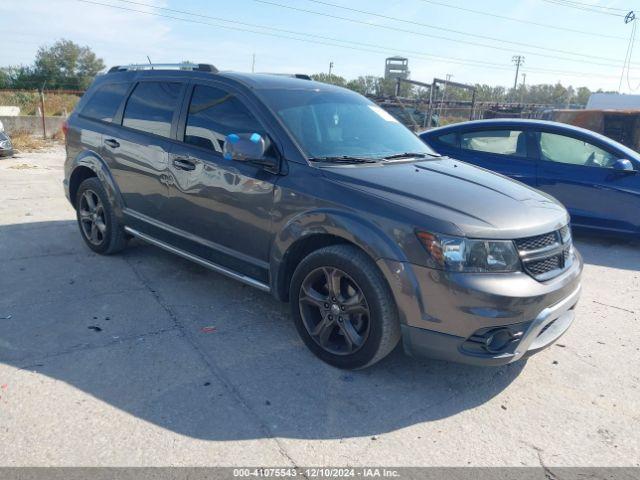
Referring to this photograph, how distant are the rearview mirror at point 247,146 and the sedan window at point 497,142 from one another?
471 cm

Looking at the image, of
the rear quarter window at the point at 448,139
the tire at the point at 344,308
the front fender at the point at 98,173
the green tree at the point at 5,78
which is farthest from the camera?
the green tree at the point at 5,78

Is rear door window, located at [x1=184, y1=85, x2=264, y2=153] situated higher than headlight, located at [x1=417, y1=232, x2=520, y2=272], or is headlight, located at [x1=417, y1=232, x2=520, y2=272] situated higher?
rear door window, located at [x1=184, y1=85, x2=264, y2=153]

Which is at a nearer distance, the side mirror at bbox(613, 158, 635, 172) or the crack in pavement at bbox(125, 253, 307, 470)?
the crack in pavement at bbox(125, 253, 307, 470)

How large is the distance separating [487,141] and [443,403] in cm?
515

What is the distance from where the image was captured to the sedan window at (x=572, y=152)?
22.3 feet

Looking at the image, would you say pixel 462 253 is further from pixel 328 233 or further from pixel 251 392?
pixel 251 392

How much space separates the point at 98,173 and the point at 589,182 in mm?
5853

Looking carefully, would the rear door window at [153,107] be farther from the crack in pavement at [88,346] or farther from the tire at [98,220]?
the crack in pavement at [88,346]

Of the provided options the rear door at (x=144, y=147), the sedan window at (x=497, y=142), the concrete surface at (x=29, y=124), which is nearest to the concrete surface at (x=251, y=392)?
the rear door at (x=144, y=147)

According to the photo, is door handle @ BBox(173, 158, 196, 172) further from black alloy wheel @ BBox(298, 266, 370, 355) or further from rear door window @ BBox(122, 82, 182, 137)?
black alloy wheel @ BBox(298, 266, 370, 355)

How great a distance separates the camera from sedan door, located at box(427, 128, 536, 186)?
23.4 ft

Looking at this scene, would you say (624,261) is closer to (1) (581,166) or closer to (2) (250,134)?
(1) (581,166)

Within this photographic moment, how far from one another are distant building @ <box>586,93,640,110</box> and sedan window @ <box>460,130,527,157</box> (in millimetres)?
19695

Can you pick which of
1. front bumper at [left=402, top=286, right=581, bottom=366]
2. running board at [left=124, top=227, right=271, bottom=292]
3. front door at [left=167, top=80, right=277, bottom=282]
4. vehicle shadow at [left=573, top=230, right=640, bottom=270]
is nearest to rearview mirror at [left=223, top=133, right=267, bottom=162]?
front door at [left=167, top=80, right=277, bottom=282]
